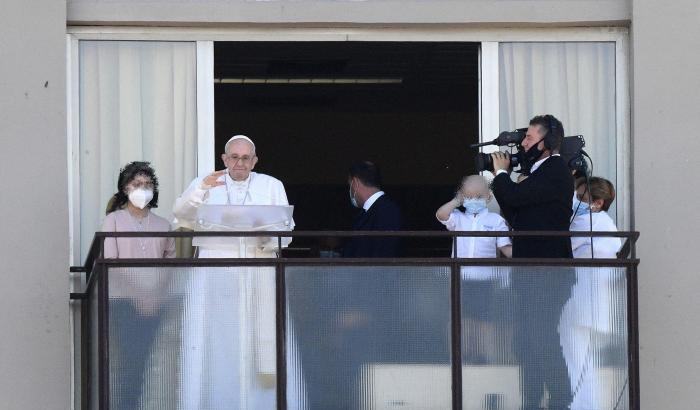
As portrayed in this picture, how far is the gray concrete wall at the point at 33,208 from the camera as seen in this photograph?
10.7 metres

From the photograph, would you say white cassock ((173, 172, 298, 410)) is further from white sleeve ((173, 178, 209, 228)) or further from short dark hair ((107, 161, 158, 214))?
short dark hair ((107, 161, 158, 214))

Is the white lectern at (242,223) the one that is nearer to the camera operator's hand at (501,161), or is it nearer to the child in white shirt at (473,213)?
the child in white shirt at (473,213)

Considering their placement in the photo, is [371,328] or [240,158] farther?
[240,158]

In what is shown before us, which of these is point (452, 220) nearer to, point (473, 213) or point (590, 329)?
point (473, 213)

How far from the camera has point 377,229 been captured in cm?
1058

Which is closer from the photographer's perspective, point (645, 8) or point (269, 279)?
point (269, 279)

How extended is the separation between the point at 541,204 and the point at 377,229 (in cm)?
103

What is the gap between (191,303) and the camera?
10156 millimetres

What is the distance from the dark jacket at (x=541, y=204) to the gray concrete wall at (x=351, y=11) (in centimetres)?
155

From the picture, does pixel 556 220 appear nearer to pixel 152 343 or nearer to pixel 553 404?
pixel 553 404

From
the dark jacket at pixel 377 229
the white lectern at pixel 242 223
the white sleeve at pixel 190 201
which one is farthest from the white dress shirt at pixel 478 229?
the white sleeve at pixel 190 201

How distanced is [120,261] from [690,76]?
3.85m

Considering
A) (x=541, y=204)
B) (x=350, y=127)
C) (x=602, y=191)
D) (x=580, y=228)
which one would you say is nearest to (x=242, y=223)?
(x=541, y=204)

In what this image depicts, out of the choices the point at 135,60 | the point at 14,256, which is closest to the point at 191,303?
the point at 14,256
